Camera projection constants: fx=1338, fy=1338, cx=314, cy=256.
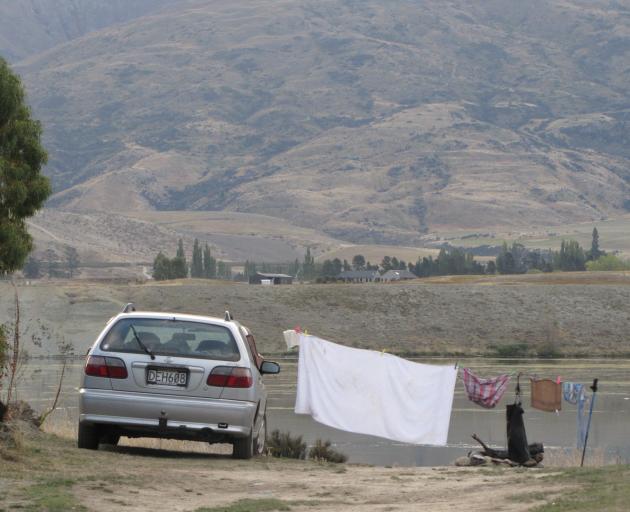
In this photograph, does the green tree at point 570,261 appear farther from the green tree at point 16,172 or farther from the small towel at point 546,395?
the green tree at point 16,172

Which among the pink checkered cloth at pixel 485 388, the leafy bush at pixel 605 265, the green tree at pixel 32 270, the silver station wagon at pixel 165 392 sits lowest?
the pink checkered cloth at pixel 485 388

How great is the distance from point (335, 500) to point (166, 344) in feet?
13.1

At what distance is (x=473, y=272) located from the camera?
13712cm

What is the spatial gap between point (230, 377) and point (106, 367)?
4.71ft

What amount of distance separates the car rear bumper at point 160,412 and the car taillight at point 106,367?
19cm

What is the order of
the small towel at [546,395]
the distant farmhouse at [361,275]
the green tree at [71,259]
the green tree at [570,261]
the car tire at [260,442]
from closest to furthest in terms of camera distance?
the car tire at [260,442]
the small towel at [546,395]
the distant farmhouse at [361,275]
the green tree at [570,261]
the green tree at [71,259]

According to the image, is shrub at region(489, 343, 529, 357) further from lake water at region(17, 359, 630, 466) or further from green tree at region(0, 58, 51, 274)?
green tree at region(0, 58, 51, 274)

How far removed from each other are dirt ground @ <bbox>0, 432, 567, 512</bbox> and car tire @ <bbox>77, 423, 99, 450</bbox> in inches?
→ 9.1

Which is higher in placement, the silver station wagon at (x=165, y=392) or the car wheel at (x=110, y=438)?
the silver station wagon at (x=165, y=392)

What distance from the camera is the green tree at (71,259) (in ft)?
517

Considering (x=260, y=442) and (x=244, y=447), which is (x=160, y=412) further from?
(x=260, y=442)

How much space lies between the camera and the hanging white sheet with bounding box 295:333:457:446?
22.7 meters

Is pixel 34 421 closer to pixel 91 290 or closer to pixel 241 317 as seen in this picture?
pixel 241 317

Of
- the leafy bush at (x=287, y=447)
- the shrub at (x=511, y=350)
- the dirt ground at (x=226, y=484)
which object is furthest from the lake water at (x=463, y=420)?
the shrub at (x=511, y=350)
